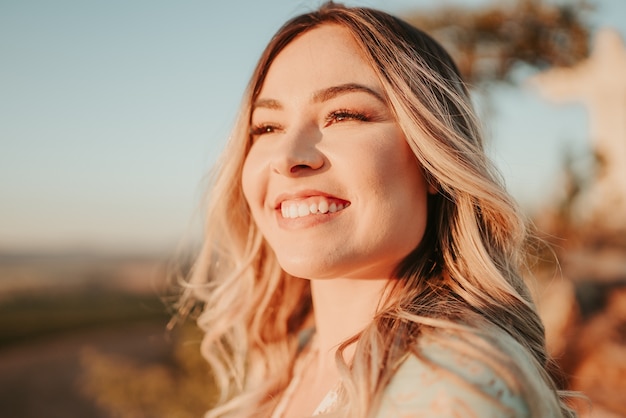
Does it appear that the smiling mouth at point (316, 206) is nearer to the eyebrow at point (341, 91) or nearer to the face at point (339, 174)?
the face at point (339, 174)

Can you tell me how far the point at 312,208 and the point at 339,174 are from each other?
0.13m

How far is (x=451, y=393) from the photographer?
119 cm

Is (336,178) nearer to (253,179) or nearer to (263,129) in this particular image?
(253,179)

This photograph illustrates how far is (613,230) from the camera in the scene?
8.41 metres

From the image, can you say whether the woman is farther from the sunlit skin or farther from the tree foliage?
the tree foliage

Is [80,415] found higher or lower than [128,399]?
lower

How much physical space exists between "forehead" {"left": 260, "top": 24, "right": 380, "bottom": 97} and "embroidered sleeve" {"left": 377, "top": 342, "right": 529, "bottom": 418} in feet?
2.93

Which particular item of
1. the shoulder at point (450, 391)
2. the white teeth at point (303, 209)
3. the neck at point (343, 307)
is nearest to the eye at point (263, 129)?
the white teeth at point (303, 209)

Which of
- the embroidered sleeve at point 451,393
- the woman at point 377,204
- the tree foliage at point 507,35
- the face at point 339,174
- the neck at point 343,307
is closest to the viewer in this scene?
the embroidered sleeve at point 451,393

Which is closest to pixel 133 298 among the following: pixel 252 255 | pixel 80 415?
pixel 80 415

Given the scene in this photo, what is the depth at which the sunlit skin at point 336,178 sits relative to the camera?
1688 millimetres

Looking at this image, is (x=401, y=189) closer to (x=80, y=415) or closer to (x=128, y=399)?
(x=128, y=399)

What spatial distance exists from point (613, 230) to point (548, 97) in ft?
11.0

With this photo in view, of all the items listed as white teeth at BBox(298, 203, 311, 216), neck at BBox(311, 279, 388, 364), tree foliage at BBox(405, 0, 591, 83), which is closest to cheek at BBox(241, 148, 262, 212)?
white teeth at BBox(298, 203, 311, 216)
